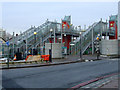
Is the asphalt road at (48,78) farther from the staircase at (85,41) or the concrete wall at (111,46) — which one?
the staircase at (85,41)

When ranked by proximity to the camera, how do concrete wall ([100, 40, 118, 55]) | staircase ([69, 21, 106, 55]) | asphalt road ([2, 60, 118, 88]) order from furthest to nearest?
staircase ([69, 21, 106, 55]), concrete wall ([100, 40, 118, 55]), asphalt road ([2, 60, 118, 88])

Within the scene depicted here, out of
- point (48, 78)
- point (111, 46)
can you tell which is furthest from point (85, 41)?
point (48, 78)

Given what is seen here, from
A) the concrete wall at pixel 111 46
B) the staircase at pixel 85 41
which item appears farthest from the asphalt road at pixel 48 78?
the staircase at pixel 85 41

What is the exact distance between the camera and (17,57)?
2961 cm

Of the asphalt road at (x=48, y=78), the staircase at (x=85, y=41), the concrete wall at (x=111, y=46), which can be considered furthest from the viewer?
the staircase at (x=85, y=41)

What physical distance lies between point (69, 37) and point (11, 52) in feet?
71.0

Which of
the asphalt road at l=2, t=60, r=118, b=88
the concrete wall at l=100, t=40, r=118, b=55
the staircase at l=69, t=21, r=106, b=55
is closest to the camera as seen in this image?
the asphalt road at l=2, t=60, r=118, b=88

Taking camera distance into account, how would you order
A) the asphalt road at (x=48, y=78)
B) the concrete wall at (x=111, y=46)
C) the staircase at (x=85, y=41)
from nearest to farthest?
the asphalt road at (x=48, y=78) < the concrete wall at (x=111, y=46) < the staircase at (x=85, y=41)

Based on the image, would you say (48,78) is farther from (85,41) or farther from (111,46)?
(85,41)

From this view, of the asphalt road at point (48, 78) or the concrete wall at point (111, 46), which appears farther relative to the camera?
the concrete wall at point (111, 46)

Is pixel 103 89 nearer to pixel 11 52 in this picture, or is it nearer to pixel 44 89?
pixel 44 89

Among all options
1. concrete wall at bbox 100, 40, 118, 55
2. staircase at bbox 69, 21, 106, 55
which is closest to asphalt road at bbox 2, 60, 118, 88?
concrete wall at bbox 100, 40, 118, 55

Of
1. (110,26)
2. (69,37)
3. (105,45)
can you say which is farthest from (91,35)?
(110,26)

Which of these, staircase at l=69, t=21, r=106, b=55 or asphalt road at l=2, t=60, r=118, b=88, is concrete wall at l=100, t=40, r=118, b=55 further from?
asphalt road at l=2, t=60, r=118, b=88
